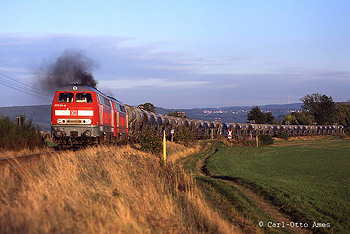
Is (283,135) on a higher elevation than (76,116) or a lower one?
lower

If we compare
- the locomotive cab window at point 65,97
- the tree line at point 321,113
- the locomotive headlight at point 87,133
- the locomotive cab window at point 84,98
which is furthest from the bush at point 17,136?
the tree line at point 321,113


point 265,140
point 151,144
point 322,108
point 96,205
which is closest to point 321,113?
point 322,108

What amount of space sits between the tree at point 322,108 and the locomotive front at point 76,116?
6684 inches

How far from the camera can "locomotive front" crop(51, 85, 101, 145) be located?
24.3m

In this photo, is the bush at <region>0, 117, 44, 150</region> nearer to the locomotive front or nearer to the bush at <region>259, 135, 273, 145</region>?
the locomotive front

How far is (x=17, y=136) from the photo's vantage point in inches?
1046

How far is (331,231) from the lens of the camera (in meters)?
11.3

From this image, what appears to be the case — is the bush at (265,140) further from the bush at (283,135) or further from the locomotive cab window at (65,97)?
the locomotive cab window at (65,97)

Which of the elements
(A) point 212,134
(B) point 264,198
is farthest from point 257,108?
(B) point 264,198

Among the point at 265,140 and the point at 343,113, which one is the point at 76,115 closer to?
the point at 265,140

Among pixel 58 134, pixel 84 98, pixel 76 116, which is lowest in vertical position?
pixel 58 134

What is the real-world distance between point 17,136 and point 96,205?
19.5 meters

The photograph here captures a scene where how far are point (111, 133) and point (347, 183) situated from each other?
49.9 feet

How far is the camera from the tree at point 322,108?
607ft
